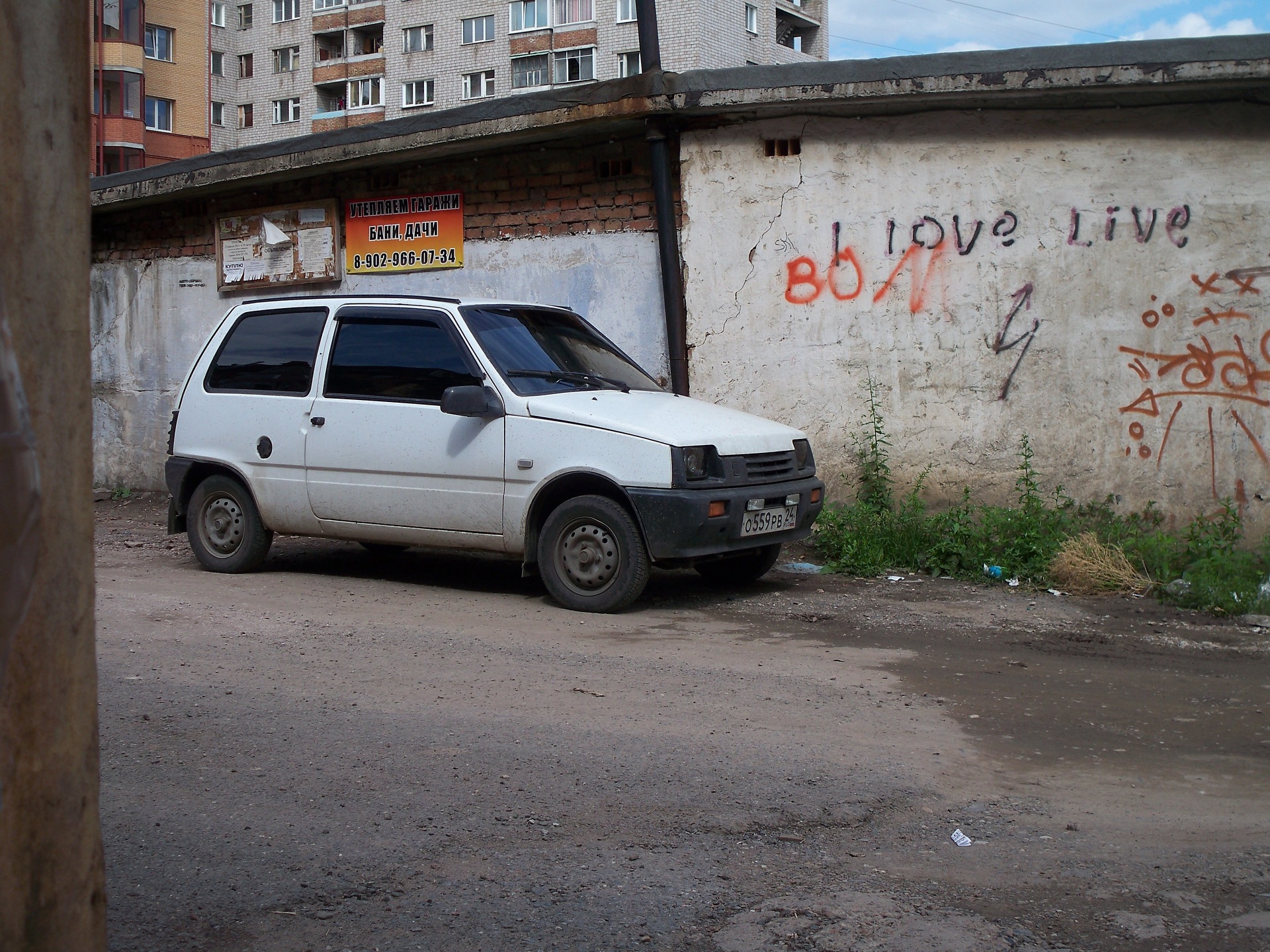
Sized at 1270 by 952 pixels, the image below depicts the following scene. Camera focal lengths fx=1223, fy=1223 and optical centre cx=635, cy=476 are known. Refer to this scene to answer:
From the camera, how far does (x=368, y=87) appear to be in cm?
6116

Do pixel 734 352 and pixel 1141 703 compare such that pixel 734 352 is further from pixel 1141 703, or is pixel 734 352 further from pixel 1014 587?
pixel 1141 703

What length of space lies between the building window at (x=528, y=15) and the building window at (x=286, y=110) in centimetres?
1391

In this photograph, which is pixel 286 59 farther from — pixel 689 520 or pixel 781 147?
pixel 689 520

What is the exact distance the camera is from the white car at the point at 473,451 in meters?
6.87

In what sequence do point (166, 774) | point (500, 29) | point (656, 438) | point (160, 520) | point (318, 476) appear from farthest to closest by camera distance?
point (500, 29), point (160, 520), point (318, 476), point (656, 438), point (166, 774)

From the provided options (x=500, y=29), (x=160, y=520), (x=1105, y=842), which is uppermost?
(x=500, y=29)

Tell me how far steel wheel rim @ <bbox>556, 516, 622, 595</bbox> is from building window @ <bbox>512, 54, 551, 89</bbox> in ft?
167

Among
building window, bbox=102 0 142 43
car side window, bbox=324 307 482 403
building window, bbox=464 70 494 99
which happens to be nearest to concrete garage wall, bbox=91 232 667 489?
car side window, bbox=324 307 482 403

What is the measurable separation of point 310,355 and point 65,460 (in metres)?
6.01

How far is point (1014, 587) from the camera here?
312 inches

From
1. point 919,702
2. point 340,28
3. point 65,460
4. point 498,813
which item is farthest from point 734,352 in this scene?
point 340,28

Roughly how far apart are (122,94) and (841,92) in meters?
47.2

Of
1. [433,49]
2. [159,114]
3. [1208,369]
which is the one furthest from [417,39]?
[1208,369]

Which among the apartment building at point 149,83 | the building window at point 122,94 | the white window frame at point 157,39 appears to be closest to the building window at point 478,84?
the apartment building at point 149,83
